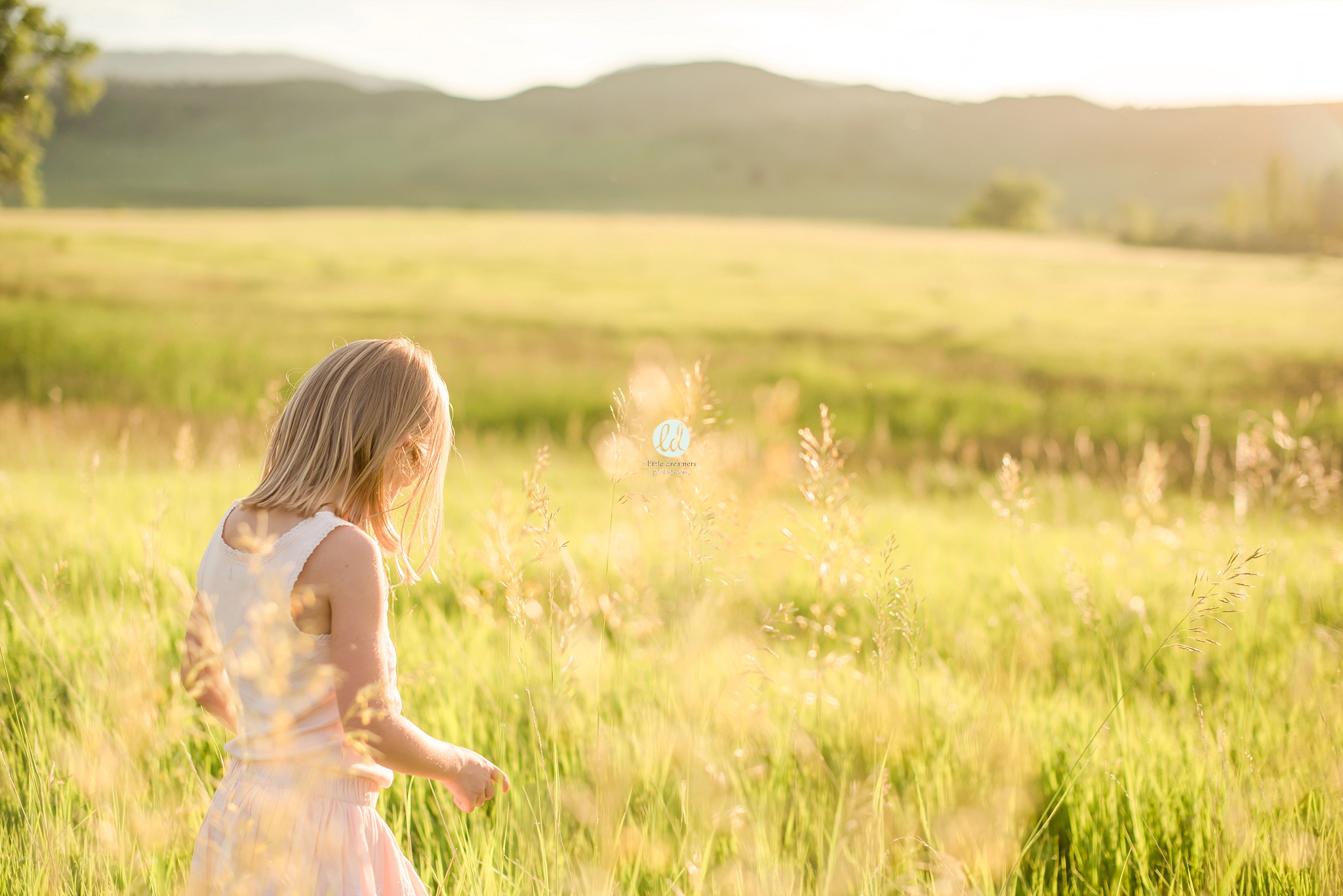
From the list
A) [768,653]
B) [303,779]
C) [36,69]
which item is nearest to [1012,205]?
[36,69]

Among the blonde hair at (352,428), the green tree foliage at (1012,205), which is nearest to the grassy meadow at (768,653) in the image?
the blonde hair at (352,428)

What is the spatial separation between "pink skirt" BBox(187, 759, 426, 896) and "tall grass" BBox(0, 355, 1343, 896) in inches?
6.0

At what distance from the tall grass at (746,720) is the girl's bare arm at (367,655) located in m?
0.19

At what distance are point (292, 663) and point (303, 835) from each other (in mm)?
374

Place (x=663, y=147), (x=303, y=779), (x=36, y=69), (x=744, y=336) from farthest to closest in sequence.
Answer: (x=663, y=147)
(x=744, y=336)
(x=36, y=69)
(x=303, y=779)

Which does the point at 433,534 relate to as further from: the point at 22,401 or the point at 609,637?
the point at 22,401

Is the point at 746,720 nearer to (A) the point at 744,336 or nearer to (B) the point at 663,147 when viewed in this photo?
(A) the point at 744,336

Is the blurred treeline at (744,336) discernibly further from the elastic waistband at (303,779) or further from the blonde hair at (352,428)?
the elastic waistband at (303,779)

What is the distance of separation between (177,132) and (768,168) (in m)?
84.6

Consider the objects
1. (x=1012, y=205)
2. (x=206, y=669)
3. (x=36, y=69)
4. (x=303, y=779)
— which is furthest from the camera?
(x=1012, y=205)

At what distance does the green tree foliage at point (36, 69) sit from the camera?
1481 centimetres

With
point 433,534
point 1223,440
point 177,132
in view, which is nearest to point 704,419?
point 433,534

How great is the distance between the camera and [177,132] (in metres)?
114

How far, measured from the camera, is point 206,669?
1.83 metres
